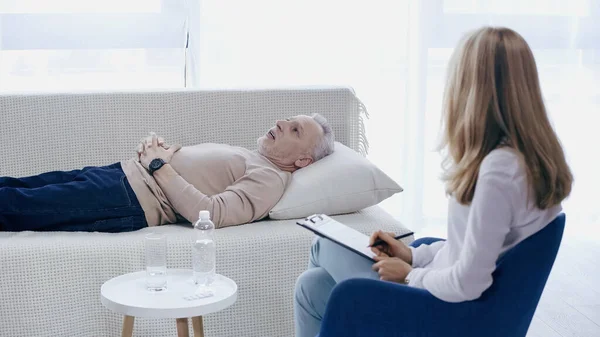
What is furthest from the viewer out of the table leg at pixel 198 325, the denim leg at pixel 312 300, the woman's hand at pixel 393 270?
the table leg at pixel 198 325

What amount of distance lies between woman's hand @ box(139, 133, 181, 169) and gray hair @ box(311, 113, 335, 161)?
501 mm

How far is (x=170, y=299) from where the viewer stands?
6.42ft

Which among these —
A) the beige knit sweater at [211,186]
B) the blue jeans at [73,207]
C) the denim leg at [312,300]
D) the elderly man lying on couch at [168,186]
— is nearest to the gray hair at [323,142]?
the elderly man lying on couch at [168,186]

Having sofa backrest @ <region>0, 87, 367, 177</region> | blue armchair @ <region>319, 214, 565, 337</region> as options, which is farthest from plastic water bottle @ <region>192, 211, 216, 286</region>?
sofa backrest @ <region>0, 87, 367, 177</region>

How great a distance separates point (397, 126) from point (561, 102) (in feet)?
3.19

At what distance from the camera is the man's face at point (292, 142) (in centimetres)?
279

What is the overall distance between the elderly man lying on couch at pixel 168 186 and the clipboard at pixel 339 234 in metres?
0.66

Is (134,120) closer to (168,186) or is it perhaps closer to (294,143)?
(168,186)

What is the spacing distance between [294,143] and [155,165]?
1.58 feet

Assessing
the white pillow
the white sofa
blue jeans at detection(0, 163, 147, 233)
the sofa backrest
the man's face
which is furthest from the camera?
the sofa backrest

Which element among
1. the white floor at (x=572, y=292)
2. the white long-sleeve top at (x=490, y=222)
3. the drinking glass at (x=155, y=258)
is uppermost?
the white long-sleeve top at (x=490, y=222)

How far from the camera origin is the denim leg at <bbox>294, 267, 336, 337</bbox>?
194 cm

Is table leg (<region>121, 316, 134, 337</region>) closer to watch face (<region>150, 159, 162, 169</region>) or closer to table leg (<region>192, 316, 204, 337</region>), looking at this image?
table leg (<region>192, 316, 204, 337</region>)

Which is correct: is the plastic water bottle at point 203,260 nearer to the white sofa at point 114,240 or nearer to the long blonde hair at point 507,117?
the white sofa at point 114,240
